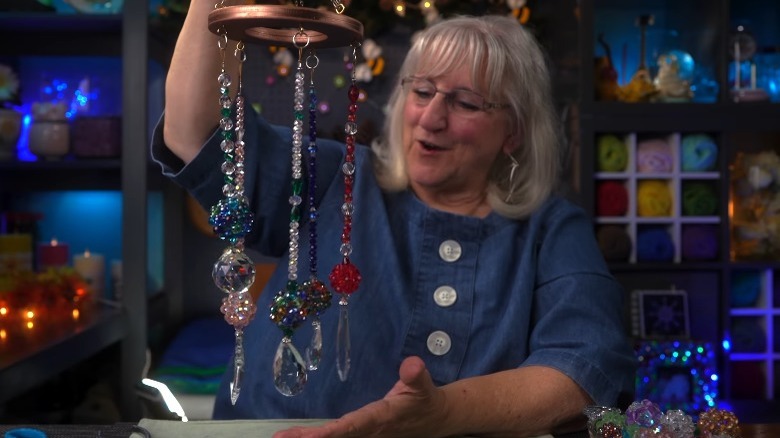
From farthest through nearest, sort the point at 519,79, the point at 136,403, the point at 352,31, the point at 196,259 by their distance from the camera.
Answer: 1. the point at 196,259
2. the point at 136,403
3. the point at 519,79
4. the point at 352,31

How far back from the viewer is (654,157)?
2824 mm

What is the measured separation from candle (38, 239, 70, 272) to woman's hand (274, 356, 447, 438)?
2.12 m

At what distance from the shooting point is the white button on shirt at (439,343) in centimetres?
131

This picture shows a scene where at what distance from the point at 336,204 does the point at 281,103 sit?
1875 millimetres

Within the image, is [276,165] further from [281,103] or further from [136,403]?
[281,103]

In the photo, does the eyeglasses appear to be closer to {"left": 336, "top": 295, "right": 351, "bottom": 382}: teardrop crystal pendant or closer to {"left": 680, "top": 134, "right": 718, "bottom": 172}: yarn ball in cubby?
{"left": 336, "top": 295, "right": 351, "bottom": 382}: teardrop crystal pendant

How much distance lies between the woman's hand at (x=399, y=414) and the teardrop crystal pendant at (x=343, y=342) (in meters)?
0.05

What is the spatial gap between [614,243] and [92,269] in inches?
66.7

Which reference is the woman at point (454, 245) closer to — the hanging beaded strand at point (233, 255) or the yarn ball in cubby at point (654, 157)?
the hanging beaded strand at point (233, 255)

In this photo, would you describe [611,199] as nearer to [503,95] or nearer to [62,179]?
[503,95]

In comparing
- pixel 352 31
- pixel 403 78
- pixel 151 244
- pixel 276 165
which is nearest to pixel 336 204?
pixel 276 165

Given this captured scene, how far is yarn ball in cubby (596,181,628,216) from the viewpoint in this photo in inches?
111

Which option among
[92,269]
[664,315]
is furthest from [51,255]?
[664,315]

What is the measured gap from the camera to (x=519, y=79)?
4.89 ft
